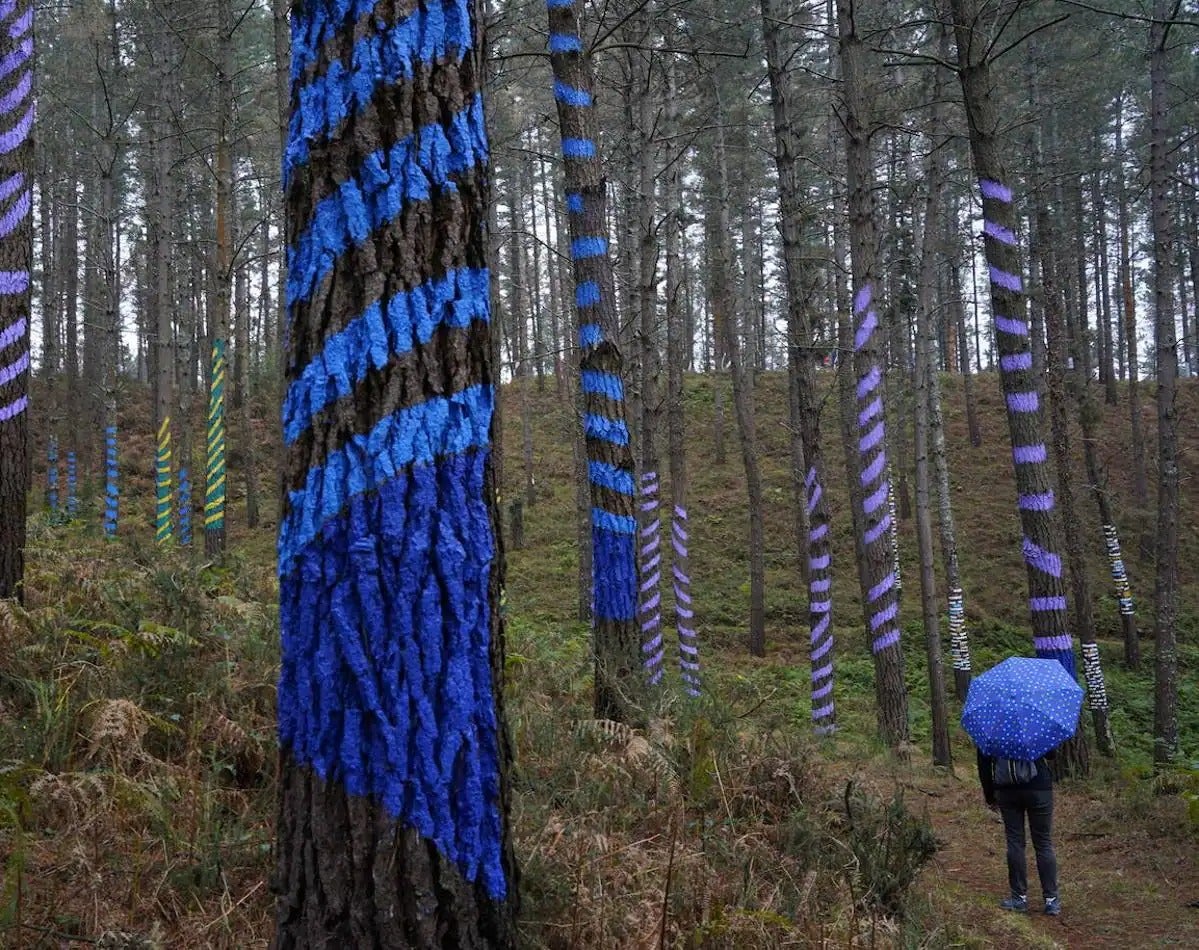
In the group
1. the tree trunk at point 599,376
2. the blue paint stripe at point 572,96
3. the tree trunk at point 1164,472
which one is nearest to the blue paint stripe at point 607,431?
the tree trunk at point 599,376

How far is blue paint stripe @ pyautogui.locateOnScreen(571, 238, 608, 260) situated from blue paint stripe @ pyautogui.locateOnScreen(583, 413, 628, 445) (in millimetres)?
1231

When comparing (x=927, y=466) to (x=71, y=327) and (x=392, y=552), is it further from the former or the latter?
(x=71, y=327)

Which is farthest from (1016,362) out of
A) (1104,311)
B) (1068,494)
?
(1104,311)

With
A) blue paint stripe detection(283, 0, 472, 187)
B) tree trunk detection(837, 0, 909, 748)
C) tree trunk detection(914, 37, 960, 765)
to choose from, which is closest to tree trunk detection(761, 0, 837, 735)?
tree trunk detection(837, 0, 909, 748)

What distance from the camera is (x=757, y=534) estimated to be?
17453 millimetres

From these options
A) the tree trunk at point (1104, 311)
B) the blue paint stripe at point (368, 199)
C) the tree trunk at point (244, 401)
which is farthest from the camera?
the tree trunk at point (1104, 311)

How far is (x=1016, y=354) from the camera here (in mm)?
8125

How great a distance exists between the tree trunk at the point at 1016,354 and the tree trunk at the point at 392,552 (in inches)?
273

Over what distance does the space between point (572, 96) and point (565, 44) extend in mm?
398

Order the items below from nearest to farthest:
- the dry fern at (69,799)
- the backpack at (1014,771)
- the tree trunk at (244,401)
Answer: the dry fern at (69,799), the backpack at (1014,771), the tree trunk at (244,401)

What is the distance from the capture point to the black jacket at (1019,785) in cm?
561

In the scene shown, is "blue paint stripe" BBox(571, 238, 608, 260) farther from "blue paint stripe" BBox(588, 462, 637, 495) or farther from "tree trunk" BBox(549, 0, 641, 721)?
"blue paint stripe" BBox(588, 462, 637, 495)

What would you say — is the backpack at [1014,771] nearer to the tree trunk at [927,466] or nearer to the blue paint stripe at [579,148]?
the blue paint stripe at [579,148]

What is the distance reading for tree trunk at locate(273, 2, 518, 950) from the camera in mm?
2193
